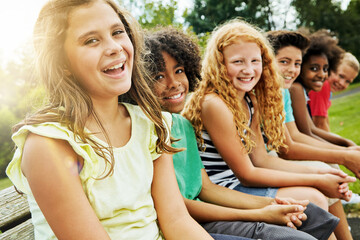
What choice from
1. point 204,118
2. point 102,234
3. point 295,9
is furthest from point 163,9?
point 295,9

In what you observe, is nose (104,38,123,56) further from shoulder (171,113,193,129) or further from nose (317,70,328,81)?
nose (317,70,328,81)

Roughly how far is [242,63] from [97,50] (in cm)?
140

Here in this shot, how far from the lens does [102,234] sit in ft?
4.54

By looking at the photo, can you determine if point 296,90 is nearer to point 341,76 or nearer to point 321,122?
point 321,122

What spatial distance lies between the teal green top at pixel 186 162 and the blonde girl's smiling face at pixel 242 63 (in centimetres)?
62

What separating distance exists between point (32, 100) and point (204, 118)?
47.4 inches

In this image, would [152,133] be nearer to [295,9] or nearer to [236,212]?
[236,212]

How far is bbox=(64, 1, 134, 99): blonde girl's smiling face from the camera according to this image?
1.52 m

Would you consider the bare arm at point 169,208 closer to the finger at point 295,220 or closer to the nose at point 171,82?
the finger at point 295,220

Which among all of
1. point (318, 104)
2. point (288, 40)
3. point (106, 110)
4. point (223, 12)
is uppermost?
point (223, 12)

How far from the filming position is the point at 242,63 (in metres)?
2.62

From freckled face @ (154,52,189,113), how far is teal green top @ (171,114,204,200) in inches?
6.9

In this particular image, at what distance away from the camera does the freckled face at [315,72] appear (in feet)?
13.7

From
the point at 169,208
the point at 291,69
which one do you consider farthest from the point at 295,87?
the point at 169,208
